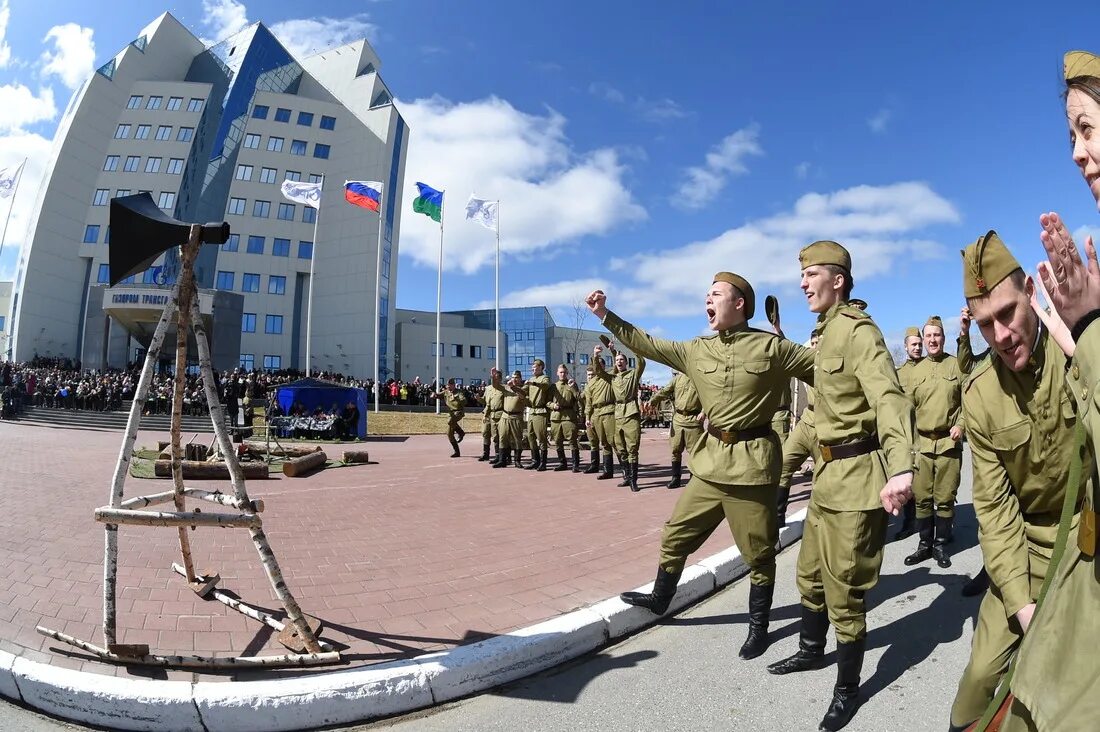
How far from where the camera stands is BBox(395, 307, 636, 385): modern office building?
183ft

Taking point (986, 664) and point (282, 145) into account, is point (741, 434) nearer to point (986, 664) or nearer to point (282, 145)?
point (986, 664)

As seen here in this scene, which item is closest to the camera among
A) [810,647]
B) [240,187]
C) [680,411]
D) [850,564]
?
[850,564]

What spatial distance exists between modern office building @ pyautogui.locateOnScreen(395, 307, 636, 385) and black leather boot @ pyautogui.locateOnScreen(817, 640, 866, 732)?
49.0 metres

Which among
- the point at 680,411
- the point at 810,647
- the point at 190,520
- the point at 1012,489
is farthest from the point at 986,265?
the point at 680,411

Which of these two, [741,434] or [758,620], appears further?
[741,434]

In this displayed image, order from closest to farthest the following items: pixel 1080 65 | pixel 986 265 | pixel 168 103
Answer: pixel 1080 65 < pixel 986 265 < pixel 168 103

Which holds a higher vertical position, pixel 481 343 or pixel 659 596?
pixel 481 343

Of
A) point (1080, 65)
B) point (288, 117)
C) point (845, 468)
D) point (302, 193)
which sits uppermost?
point (288, 117)

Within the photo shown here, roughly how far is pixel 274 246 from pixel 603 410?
48795mm

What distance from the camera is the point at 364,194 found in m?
28.5

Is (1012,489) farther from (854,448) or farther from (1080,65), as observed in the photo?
(1080,65)

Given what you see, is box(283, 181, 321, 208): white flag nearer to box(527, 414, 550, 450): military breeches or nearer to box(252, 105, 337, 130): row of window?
box(527, 414, 550, 450): military breeches

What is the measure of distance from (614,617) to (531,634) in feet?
1.89

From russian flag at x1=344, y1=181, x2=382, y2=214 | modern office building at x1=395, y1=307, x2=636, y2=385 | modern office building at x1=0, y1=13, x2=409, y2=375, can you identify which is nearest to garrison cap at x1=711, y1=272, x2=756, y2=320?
russian flag at x1=344, y1=181, x2=382, y2=214
